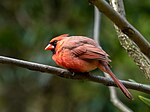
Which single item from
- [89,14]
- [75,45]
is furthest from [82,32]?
[75,45]

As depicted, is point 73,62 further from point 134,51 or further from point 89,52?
point 134,51

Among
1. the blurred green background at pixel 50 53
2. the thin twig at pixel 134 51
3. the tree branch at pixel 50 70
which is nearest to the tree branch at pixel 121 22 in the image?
the tree branch at pixel 50 70

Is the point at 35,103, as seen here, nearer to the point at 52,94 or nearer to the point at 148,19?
the point at 52,94

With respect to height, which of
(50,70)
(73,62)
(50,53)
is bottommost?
(50,53)

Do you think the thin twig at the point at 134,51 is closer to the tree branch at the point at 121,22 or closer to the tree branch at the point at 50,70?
the tree branch at the point at 50,70

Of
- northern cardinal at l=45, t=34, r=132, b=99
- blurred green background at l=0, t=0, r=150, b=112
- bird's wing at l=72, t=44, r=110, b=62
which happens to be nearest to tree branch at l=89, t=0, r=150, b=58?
northern cardinal at l=45, t=34, r=132, b=99

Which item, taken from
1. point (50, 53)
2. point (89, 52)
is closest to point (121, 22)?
point (89, 52)

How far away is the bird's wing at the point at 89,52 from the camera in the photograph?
2186 mm

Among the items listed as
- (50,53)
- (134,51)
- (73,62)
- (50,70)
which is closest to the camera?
(50,70)

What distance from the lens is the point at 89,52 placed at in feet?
7.35

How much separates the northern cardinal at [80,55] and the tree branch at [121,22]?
22.1 inches

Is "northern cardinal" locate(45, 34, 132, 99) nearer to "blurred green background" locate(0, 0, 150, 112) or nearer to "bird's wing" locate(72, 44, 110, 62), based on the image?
"bird's wing" locate(72, 44, 110, 62)

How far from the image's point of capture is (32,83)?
4.95m

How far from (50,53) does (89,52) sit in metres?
1.87
